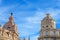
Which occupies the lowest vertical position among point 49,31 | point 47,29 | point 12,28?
point 49,31

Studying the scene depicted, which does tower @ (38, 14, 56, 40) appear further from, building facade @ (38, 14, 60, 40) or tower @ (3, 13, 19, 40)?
tower @ (3, 13, 19, 40)

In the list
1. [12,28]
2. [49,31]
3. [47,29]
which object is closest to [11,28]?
[12,28]

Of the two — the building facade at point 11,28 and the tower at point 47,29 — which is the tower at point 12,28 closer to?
the building facade at point 11,28

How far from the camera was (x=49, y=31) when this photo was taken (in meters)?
76.4

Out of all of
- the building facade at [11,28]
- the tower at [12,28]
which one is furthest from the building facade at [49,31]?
the tower at [12,28]

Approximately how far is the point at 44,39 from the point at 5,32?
16106 millimetres

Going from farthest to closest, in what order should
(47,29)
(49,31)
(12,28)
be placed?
(12,28), (47,29), (49,31)

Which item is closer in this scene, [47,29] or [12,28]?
[47,29]

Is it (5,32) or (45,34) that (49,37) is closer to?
(45,34)

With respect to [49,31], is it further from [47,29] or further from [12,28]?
[12,28]

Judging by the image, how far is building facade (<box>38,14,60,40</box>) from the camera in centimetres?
7606

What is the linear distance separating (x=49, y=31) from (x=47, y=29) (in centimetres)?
114

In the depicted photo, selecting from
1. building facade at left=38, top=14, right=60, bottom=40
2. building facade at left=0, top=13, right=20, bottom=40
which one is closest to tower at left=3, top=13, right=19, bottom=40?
building facade at left=0, top=13, right=20, bottom=40

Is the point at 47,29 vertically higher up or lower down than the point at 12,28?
lower down
